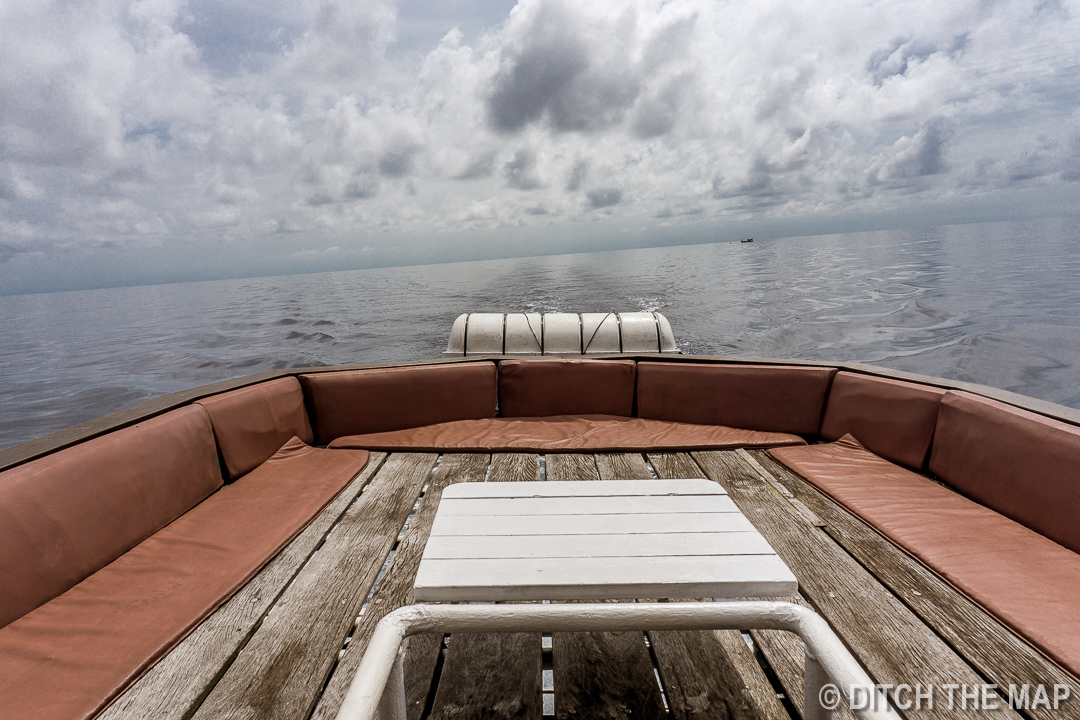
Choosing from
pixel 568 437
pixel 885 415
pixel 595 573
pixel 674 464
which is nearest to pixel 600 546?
pixel 595 573

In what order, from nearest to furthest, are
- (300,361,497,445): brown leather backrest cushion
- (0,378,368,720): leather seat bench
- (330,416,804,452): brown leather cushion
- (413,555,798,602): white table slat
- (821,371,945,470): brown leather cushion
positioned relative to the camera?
(413,555,798,602): white table slat < (0,378,368,720): leather seat bench < (821,371,945,470): brown leather cushion < (330,416,804,452): brown leather cushion < (300,361,497,445): brown leather backrest cushion

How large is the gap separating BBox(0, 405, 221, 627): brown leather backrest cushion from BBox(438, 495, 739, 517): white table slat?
62.3 inches

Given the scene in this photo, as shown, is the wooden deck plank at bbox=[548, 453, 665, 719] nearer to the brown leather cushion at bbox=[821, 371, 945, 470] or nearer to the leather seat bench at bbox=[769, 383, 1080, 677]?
the leather seat bench at bbox=[769, 383, 1080, 677]

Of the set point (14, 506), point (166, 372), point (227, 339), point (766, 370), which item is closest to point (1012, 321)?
point (766, 370)

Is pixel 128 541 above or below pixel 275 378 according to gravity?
below

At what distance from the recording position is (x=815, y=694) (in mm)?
978

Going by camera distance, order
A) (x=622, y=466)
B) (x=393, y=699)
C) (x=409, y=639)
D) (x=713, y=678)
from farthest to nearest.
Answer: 1. (x=622, y=466)
2. (x=409, y=639)
3. (x=713, y=678)
4. (x=393, y=699)

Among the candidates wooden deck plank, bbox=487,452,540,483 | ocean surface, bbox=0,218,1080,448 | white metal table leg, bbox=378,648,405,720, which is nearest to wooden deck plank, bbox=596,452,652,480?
wooden deck plank, bbox=487,452,540,483

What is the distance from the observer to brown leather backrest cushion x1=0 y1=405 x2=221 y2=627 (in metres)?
1.85

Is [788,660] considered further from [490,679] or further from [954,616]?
[490,679]

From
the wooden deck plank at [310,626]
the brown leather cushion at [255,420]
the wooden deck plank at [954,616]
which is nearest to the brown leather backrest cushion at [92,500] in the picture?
the brown leather cushion at [255,420]

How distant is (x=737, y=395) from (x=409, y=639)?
2821 millimetres

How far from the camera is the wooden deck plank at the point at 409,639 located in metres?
1.47

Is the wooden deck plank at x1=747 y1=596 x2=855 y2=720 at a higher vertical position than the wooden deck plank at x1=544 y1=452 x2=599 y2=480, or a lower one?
higher
